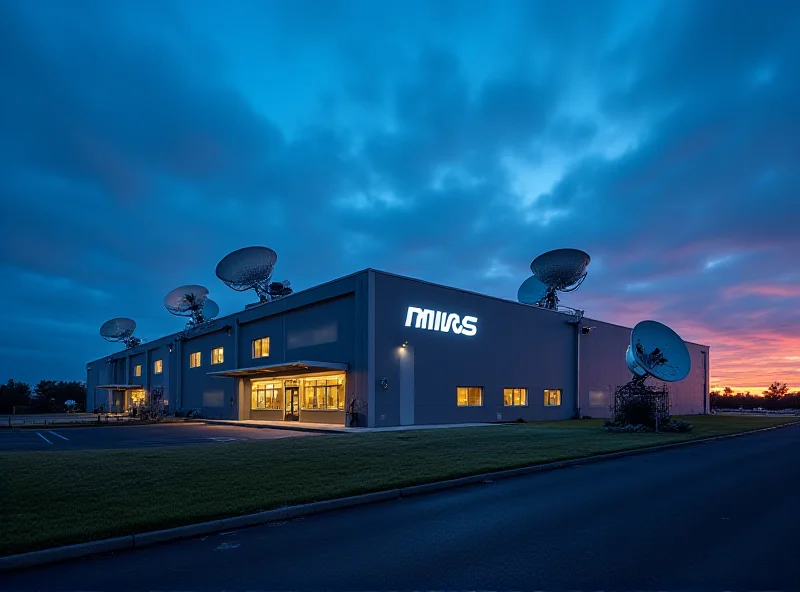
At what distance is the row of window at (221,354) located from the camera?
133ft

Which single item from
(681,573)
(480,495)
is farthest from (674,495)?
(681,573)

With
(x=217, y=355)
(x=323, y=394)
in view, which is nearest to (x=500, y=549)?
(x=323, y=394)

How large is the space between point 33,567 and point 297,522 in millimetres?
3420

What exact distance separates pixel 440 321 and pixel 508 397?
28.3 ft

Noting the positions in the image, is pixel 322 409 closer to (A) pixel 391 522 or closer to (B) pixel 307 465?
(B) pixel 307 465

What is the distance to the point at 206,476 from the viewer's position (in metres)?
11.5

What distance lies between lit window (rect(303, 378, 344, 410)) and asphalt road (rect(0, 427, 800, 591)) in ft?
71.8

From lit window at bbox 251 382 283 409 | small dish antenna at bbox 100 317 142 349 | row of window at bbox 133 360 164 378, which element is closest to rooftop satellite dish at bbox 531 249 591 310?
lit window at bbox 251 382 283 409

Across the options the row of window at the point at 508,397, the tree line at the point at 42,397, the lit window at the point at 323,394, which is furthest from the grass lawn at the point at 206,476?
the tree line at the point at 42,397

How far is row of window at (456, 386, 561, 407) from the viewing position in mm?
34406

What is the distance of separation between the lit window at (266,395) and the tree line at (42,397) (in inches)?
2205

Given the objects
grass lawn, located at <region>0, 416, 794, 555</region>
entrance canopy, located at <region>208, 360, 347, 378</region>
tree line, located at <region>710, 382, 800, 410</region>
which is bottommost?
tree line, located at <region>710, 382, 800, 410</region>

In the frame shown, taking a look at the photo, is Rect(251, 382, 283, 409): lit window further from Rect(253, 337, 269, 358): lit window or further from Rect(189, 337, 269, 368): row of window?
Rect(189, 337, 269, 368): row of window

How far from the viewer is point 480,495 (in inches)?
414
